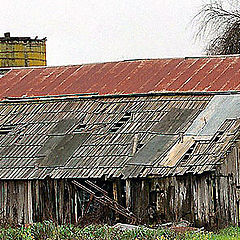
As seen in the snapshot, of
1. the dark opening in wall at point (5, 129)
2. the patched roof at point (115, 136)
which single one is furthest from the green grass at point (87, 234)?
the dark opening in wall at point (5, 129)

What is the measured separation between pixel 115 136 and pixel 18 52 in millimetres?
16636

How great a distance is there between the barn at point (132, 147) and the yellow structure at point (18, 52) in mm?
11100

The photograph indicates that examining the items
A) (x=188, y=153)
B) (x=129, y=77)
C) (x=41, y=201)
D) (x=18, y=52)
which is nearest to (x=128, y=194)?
(x=188, y=153)

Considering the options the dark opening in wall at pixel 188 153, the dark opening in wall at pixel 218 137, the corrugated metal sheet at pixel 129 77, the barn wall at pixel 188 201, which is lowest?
the barn wall at pixel 188 201

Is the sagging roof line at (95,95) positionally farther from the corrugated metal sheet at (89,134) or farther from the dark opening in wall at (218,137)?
the dark opening in wall at (218,137)

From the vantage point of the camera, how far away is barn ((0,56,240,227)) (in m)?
23.5

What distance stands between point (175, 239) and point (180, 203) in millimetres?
5200

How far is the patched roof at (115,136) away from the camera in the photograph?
78.3ft

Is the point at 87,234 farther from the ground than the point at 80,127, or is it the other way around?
the point at 80,127

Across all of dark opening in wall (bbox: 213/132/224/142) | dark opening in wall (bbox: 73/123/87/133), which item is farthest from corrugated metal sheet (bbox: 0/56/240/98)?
dark opening in wall (bbox: 213/132/224/142)

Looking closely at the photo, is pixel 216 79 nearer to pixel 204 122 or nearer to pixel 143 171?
pixel 204 122

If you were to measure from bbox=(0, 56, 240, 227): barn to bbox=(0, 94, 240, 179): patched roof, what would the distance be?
33 millimetres

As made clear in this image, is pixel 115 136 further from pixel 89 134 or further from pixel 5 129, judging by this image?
pixel 5 129

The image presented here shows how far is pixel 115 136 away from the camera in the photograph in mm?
25859
